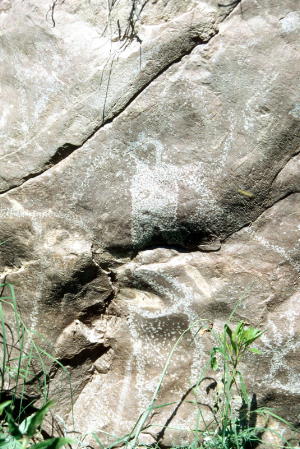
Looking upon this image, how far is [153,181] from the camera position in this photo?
1.69 m

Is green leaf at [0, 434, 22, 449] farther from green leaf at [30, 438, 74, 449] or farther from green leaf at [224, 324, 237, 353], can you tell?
green leaf at [224, 324, 237, 353]

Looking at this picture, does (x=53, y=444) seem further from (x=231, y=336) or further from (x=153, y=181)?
(x=153, y=181)

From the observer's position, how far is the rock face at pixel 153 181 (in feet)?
Answer: 5.31

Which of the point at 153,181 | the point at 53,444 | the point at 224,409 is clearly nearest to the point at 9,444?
Answer: the point at 53,444

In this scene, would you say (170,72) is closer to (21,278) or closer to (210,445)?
(21,278)

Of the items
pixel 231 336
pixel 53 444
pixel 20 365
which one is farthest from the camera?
pixel 20 365

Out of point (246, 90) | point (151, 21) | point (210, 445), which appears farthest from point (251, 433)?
point (151, 21)

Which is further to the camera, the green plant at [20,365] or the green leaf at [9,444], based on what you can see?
the green plant at [20,365]

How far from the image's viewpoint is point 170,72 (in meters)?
1.64

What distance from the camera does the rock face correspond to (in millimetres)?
1619

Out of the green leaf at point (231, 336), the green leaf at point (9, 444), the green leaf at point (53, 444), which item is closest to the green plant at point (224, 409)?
the green leaf at point (231, 336)

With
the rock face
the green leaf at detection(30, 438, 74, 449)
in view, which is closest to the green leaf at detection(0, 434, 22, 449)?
the green leaf at detection(30, 438, 74, 449)

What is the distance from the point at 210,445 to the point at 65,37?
134 cm

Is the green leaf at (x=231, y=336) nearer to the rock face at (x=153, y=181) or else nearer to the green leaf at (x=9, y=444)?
the rock face at (x=153, y=181)
